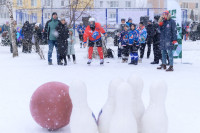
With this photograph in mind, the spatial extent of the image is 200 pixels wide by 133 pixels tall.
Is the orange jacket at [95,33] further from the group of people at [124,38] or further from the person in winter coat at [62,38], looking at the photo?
the person in winter coat at [62,38]

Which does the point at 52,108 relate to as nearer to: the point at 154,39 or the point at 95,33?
the point at 95,33

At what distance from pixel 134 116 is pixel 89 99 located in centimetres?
233

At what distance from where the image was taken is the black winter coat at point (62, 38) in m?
9.42

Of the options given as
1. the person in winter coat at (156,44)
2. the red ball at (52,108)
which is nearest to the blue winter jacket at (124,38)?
the person in winter coat at (156,44)

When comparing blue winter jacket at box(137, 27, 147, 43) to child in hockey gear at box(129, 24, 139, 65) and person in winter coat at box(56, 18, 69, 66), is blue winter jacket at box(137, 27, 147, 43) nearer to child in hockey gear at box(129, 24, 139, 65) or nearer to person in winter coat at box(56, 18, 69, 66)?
child in hockey gear at box(129, 24, 139, 65)

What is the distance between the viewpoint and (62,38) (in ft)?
31.1

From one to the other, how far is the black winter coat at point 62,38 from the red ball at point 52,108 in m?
6.12

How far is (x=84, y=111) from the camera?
9.22 feet

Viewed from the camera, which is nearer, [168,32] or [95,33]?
[168,32]

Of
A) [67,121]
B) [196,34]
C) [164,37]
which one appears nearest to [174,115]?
[67,121]

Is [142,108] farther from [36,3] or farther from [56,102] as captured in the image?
[36,3]

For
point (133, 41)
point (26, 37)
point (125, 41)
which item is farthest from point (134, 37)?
point (26, 37)

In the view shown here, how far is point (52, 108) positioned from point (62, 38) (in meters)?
6.36

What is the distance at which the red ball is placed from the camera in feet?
10.9
